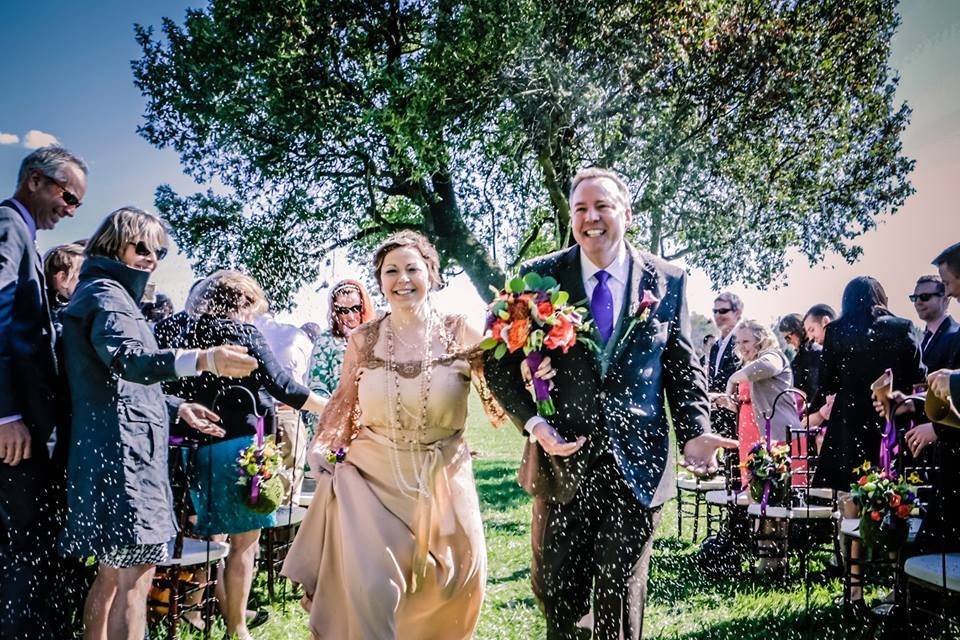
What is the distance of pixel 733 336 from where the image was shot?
25.2 feet

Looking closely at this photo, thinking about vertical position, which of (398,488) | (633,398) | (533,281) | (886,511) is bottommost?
(886,511)

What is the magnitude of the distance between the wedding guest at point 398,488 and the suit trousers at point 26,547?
3.63 ft

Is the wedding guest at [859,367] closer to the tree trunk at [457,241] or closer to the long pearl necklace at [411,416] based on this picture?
the long pearl necklace at [411,416]

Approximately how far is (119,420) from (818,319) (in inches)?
254

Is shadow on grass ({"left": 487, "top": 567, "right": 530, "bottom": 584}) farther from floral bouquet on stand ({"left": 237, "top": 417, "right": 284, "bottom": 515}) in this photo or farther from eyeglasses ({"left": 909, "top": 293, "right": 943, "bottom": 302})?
eyeglasses ({"left": 909, "top": 293, "right": 943, "bottom": 302})

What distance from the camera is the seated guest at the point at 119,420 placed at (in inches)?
131

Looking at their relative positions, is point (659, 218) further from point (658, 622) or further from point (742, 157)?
point (658, 622)

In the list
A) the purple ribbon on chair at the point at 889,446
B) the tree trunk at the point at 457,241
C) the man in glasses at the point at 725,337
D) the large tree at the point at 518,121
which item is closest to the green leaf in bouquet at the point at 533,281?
the purple ribbon on chair at the point at 889,446

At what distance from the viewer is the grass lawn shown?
4.98 m

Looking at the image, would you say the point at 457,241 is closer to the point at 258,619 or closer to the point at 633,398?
the point at 258,619

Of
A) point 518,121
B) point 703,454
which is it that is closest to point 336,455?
point 703,454

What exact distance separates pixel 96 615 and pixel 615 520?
249cm

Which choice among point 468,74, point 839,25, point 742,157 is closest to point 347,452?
point 468,74

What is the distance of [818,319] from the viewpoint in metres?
7.39
